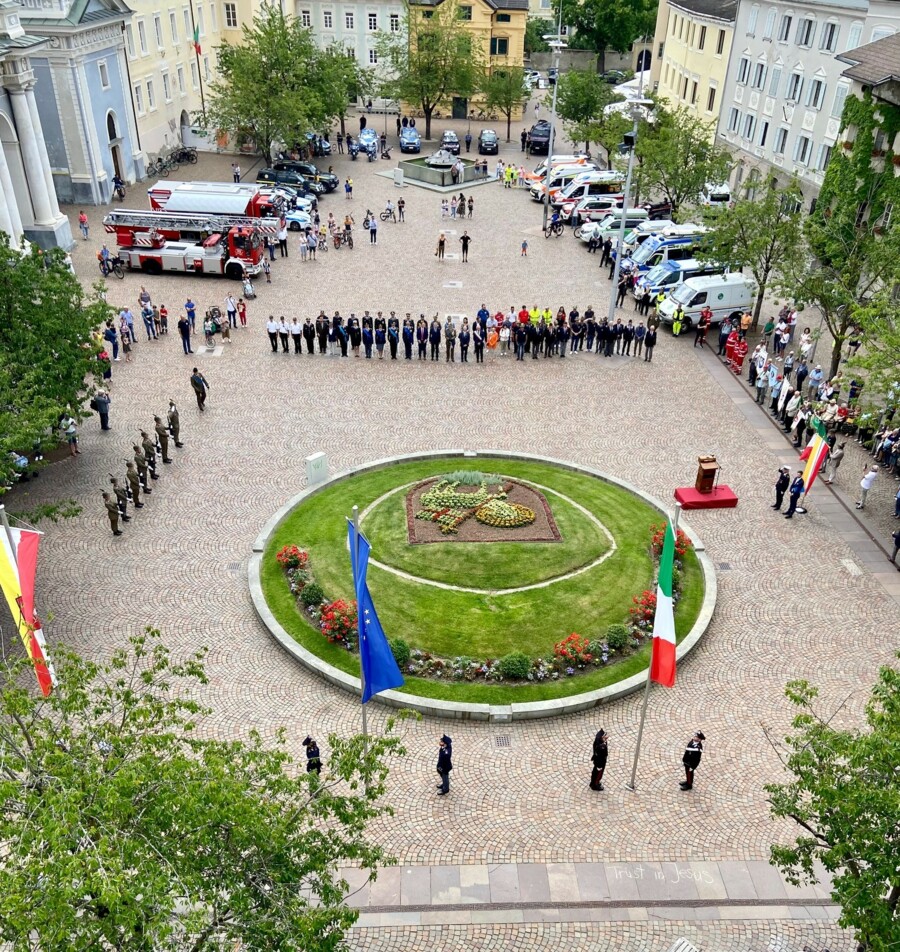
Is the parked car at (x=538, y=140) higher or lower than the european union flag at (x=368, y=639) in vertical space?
lower

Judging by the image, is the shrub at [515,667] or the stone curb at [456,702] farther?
the shrub at [515,667]

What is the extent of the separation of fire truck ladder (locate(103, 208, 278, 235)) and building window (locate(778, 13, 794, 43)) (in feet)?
94.4

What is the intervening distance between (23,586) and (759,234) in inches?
1124

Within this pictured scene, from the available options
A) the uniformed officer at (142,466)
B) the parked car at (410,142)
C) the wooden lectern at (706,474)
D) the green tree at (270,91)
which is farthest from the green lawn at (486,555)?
the parked car at (410,142)

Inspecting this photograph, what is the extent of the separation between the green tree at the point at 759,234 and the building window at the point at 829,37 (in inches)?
496

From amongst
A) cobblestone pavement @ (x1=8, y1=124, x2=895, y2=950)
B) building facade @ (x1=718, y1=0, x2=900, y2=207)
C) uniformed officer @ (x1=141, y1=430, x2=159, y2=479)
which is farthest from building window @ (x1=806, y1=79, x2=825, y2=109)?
uniformed officer @ (x1=141, y1=430, x2=159, y2=479)

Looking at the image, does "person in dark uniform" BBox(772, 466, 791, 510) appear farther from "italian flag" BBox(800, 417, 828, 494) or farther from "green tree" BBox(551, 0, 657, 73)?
"green tree" BBox(551, 0, 657, 73)

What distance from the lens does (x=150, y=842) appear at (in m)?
8.58

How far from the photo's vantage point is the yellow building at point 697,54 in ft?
179

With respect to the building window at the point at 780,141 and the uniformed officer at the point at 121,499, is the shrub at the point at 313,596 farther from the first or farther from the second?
the building window at the point at 780,141

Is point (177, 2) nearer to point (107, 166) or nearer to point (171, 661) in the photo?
point (107, 166)

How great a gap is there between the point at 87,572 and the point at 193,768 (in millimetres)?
12087

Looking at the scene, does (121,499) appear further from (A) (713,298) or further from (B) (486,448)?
(A) (713,298)

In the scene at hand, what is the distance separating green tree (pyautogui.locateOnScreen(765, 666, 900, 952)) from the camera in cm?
930
